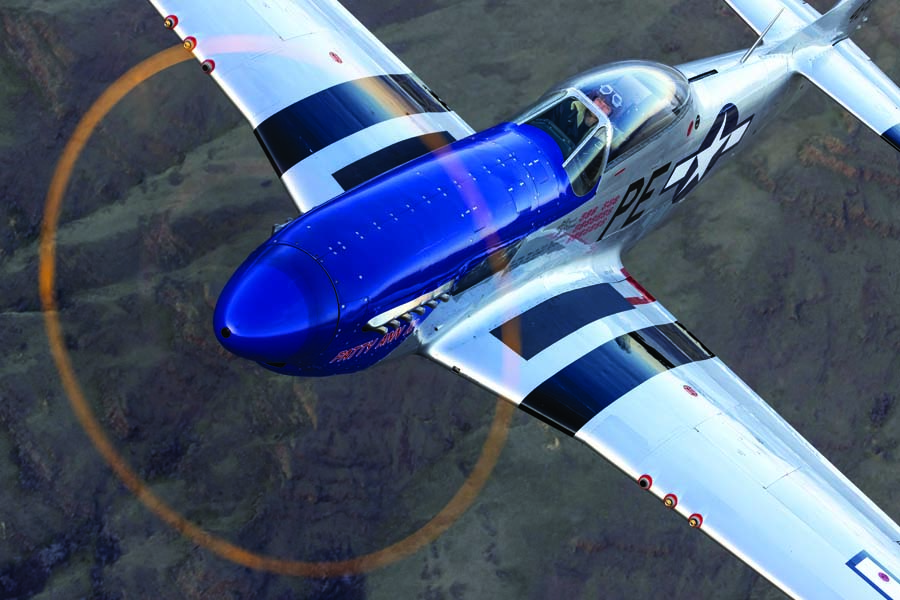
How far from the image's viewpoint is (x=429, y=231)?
1159cm

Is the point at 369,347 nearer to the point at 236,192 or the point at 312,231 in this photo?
the point at 312,231

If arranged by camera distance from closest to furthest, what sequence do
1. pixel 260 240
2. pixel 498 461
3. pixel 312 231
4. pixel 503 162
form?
pixel 312 231, pixel 503 162, pixel 498 461, pixel 260 240

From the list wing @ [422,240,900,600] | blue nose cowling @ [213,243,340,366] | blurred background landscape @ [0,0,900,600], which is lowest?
blurred background landscape @ [0,0,900,600]

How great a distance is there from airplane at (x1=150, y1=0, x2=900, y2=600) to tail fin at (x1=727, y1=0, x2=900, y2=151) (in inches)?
1.7

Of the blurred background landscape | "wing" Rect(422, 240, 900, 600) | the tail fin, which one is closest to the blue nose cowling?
"wing" Rect(422, 240, 900, 600)

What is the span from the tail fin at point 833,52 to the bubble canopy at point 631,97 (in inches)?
108

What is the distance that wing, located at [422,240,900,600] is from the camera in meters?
11.0

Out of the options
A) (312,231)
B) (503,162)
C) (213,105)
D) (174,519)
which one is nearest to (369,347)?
(312,231)

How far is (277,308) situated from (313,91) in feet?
14.7

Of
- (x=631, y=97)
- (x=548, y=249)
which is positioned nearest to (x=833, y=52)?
(x=631, y=97)

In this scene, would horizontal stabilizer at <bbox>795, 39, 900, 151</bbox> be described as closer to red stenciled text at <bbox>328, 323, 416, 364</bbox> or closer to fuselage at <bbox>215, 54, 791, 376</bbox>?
fuselage at <bbox>215, 54, 791, 376</bbox>

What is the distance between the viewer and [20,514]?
42.2ft

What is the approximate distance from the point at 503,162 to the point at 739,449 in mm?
4160

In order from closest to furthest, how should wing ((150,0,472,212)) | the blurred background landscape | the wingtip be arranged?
the blurred background landscape
wing ((150,0,472,212))
the wingtip
